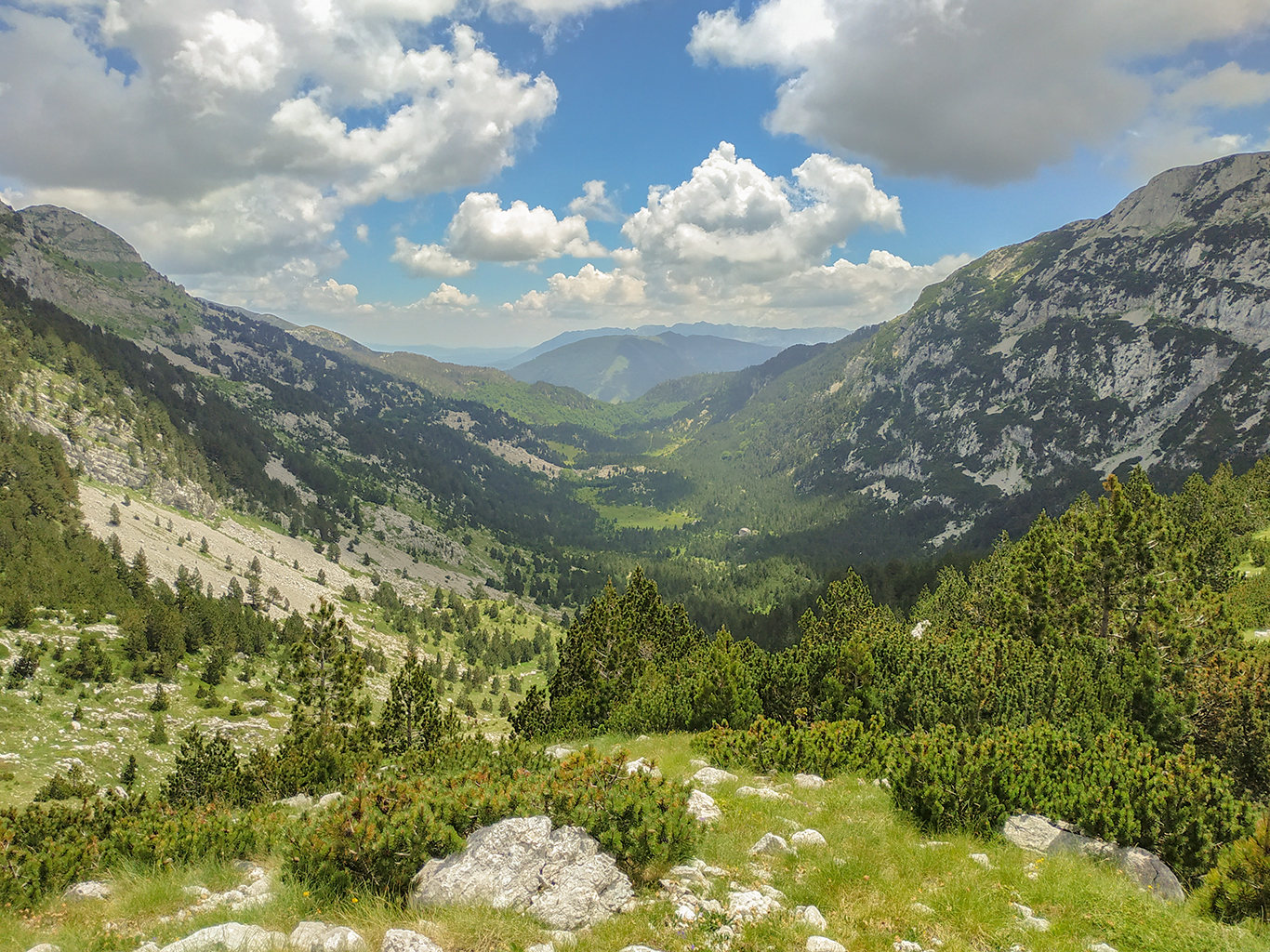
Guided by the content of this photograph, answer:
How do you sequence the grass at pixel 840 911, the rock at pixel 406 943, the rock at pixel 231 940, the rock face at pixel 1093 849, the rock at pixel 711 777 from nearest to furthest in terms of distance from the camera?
the rock at pixel 406 943
the rock at pixel 231 940
the grass at pixel 840 911
the rock face at pixel 1093 849
the rock at pixel 711 777

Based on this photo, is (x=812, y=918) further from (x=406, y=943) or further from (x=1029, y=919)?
(x=406, y=943)

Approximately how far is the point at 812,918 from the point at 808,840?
3955mm

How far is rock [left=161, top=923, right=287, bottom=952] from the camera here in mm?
8781

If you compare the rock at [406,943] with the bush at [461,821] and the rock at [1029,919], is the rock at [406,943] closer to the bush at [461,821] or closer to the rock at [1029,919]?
the bush at [461,821]

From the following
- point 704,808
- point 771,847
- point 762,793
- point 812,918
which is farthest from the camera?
point 762,793

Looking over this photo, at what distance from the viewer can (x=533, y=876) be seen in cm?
1062

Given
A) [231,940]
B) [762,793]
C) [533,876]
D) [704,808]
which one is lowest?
[762,793]

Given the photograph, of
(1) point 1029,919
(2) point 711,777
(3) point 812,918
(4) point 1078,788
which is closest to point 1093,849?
(4) point 1078,788

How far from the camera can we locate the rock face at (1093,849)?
12062 millimetres

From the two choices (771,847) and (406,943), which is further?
(771,847)

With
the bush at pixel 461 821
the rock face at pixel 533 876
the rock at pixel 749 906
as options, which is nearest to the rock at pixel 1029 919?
the rock at pixel 749 906

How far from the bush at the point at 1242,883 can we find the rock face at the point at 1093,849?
1.45m

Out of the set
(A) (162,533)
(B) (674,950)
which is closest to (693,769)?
(B) (674,950)

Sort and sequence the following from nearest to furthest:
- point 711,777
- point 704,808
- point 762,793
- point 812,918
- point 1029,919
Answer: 1. point 812,918
2. point 1029,919
3. point 704,808
4. point 762,793
5. point 711,777
